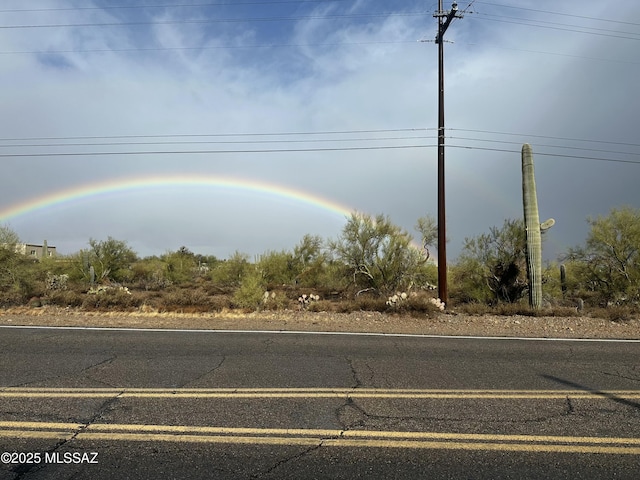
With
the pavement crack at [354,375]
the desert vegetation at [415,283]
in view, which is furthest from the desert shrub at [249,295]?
the pavement crack at [354,375]

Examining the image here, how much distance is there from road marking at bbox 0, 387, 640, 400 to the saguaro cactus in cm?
1137

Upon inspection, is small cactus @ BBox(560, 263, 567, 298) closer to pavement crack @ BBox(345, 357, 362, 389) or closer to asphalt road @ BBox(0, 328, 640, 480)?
asphalt road @ BBox(0, 328, 640, 480)

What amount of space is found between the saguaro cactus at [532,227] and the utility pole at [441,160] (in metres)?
3.06

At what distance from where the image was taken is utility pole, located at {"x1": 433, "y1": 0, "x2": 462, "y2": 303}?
57.6ft

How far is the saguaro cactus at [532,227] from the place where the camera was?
55.7 feet

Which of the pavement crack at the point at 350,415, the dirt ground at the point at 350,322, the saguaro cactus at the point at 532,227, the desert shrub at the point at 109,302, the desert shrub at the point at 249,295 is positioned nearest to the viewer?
the pavement crack at the point at 350,415

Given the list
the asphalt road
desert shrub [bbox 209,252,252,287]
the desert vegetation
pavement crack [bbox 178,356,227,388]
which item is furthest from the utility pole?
desert shrub [bbox 209,252,252,287]

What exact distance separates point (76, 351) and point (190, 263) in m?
36.6

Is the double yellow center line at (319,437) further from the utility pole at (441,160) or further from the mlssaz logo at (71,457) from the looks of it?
the utility pole at (441,160)

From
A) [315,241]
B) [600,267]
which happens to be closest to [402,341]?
[600,267]

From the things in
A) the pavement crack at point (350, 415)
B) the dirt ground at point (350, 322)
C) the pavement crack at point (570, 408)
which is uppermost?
the dirt ground at point (350, 322)

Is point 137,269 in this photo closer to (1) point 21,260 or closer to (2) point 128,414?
(1) point 21,260

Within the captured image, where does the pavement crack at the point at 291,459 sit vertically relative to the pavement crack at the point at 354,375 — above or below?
below

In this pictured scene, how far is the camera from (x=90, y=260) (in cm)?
3597
